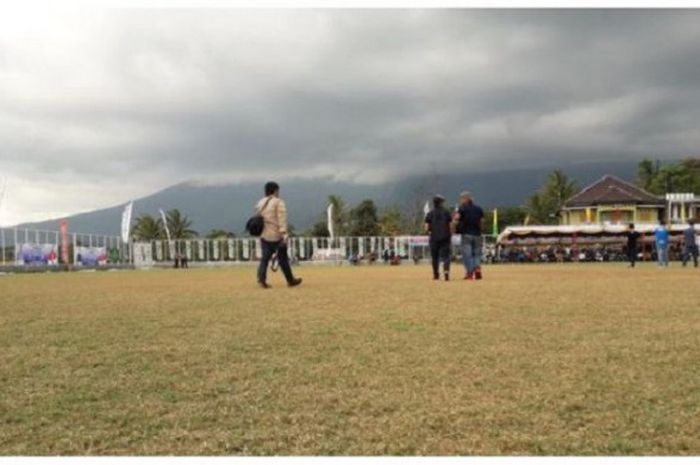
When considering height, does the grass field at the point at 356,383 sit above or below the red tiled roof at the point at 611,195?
below

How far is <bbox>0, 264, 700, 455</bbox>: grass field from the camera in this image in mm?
3121

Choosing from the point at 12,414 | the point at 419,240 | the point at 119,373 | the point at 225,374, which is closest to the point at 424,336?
the point at 225,374

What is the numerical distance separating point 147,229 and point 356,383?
96184 mm

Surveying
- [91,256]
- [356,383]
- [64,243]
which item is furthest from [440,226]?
[91,256]

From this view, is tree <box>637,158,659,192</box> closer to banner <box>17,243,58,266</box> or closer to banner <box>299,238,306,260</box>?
banner <box>299,238,306,260</box>

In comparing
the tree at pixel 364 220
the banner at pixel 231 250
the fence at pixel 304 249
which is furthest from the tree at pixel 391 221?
the banner at pixel 231 250

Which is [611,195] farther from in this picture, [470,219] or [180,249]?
[470,219]

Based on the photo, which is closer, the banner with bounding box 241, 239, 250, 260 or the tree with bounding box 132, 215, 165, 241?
the banner with bounding box 241, 239, 250, 260

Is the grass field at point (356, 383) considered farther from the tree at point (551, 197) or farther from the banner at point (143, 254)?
the tree at point (551, 197)

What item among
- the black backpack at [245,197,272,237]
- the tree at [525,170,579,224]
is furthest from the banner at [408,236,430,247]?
the black backpack at [245,197,272,237]

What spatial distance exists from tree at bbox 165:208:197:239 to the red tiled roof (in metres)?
48.3

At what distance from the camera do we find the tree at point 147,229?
315 feet

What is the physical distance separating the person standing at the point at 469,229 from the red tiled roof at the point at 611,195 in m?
68.6
